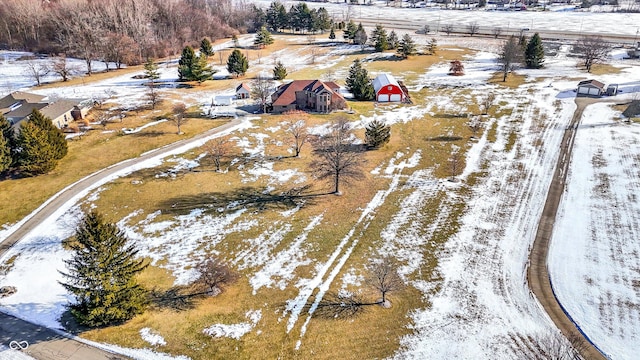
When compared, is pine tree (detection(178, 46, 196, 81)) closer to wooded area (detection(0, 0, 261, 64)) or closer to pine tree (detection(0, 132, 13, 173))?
wooded area (detection(0, 0, 261, 64))

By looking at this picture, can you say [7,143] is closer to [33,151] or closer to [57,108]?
[33,151]

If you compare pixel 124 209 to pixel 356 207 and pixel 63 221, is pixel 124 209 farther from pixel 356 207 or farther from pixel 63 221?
pixel 356 207

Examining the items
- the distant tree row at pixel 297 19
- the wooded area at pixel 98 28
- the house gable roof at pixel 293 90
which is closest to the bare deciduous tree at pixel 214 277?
the house gable roof at pixel 293 90

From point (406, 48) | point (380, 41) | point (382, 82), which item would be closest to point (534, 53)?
point (406, 48)

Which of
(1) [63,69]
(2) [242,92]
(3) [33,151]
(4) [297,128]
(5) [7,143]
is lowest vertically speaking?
(4) [297,128]

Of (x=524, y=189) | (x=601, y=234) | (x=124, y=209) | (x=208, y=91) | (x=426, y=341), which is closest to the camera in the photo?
(x=426, y=341)

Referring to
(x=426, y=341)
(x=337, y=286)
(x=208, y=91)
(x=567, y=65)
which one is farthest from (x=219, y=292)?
(x=567, y=65)

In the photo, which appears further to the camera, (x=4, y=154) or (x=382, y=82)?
(x=382, y=82)
